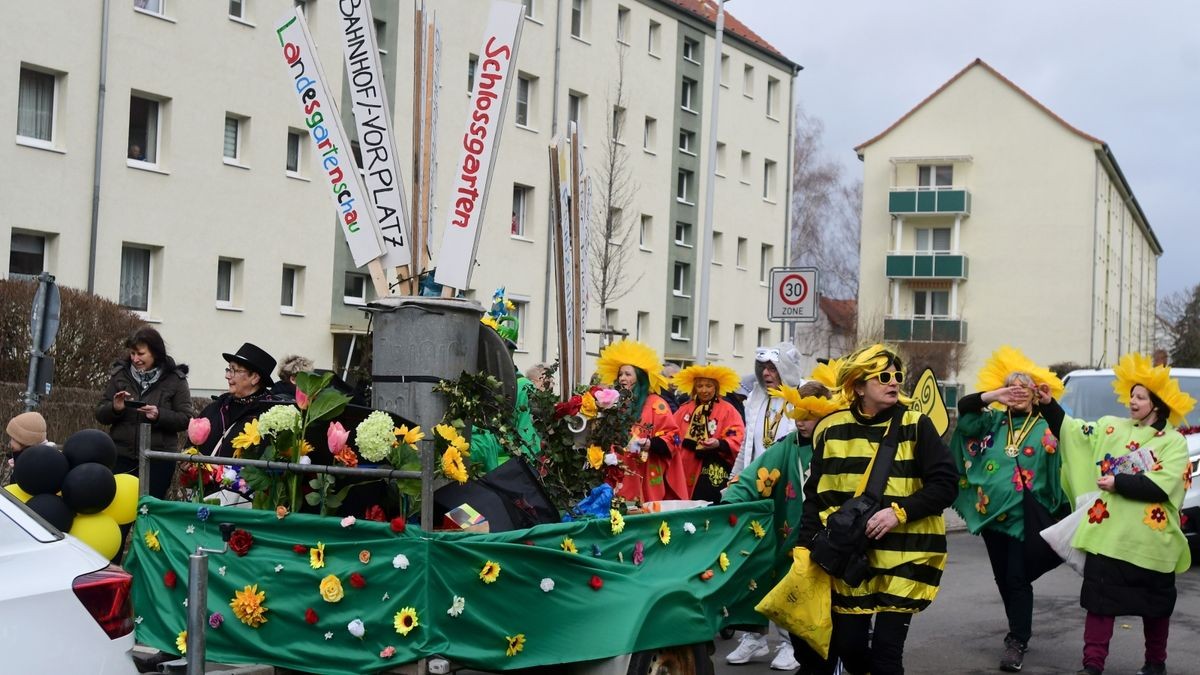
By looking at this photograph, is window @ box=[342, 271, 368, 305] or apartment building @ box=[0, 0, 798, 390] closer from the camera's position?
apartment building @ box=[0, 0, 798, 390]

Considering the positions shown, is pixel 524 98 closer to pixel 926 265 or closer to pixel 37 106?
pixel 37 106

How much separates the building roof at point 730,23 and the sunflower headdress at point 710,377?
108 ft

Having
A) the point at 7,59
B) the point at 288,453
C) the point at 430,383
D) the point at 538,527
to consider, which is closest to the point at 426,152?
the point at 430,383

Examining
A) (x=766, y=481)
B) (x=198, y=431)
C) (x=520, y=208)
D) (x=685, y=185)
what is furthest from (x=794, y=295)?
(x=685, y=185)

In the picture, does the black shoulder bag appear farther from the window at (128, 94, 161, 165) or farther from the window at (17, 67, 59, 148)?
the window at (128, 94, 161, 165)

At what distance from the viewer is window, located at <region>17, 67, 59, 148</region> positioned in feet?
75.8

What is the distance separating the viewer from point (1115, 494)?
7.65 metres

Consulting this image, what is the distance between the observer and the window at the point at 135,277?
2488 cm

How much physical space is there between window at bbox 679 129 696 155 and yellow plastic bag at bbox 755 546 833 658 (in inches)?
1436

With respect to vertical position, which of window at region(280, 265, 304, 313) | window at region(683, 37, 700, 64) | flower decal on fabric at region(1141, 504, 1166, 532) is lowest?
flower decal on fabric at region(1141, 504, 1166, 532)

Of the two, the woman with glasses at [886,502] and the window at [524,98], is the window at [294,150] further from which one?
the woman with glasses at [886,502]

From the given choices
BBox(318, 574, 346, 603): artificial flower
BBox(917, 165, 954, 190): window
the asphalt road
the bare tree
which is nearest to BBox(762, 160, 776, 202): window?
the bare tree

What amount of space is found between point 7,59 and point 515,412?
19307 millimetres

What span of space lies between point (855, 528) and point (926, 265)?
5515 cm
